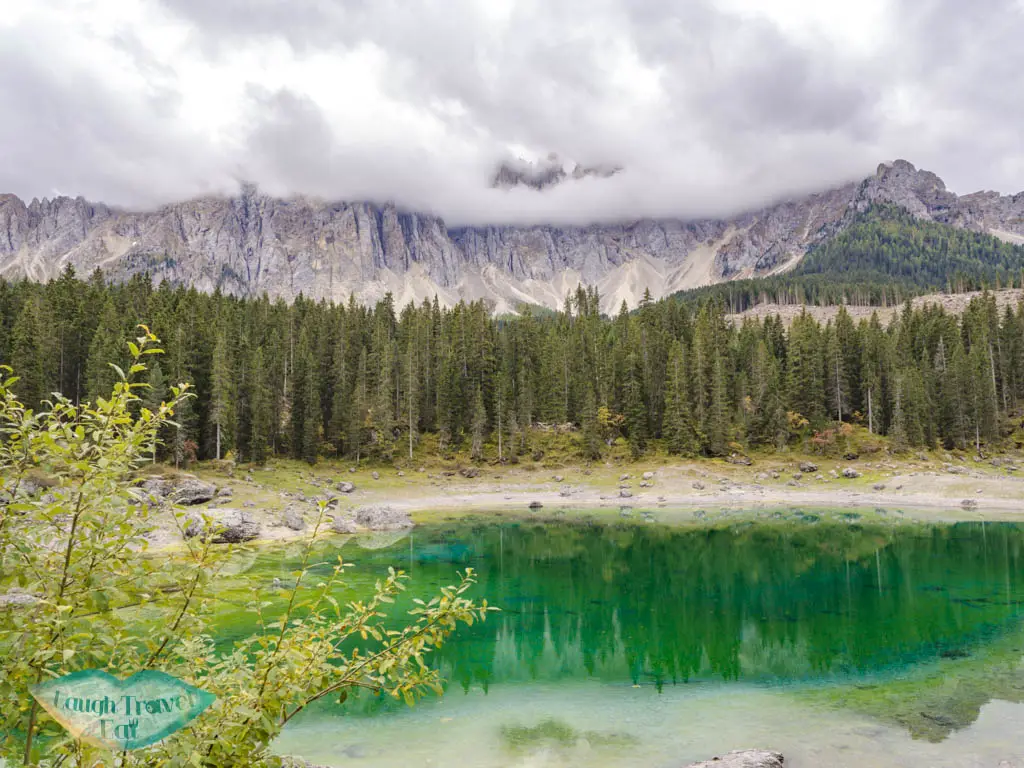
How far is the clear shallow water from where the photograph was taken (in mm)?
13695

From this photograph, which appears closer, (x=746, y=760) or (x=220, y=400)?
(x=746, y=760)

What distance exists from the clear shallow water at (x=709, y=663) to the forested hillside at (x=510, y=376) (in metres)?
42.8

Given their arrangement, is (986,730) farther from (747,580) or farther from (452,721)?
(747,580)

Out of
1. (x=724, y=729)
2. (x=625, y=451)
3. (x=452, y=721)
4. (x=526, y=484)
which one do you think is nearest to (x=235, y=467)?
(x=526, y=484)

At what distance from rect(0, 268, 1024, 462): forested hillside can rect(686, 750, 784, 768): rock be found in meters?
62.0

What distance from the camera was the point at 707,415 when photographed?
8531cm

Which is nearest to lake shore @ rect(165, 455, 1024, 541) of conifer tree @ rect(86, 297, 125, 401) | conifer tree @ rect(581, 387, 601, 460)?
conifer tree @ rect(581, 387, 601, 460)

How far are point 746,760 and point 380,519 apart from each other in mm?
41026

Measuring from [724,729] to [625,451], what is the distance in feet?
235

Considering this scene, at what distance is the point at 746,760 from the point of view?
12.2 m

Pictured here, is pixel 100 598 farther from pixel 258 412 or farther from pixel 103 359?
pixel 258 412

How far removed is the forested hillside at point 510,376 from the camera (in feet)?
231

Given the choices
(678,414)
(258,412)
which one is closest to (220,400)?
(258,412)

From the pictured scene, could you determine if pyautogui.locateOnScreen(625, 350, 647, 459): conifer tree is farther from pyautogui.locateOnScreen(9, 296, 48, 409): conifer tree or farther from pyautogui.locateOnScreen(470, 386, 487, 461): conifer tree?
pyautogui.locateOnScreen(9, 296, 48, 409): conifer tree
